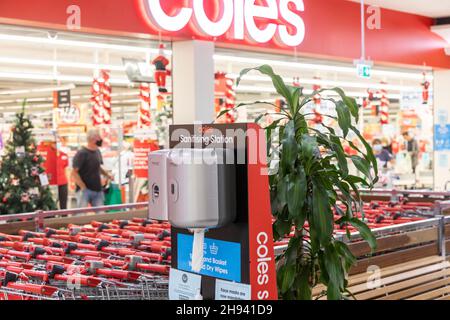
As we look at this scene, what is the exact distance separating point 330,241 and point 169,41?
6626 mm

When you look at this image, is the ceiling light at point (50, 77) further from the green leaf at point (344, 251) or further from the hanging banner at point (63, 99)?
the green leaf at point (344, 251)

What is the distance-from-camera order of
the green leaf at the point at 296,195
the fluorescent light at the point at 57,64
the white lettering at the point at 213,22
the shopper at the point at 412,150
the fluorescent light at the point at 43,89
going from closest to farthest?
the green leaf at the point at 296,195 → the white lettering at the point at 213,22 → the fluorescent light at the point at 57,64 → the fluorescent light at the point at 43,89 → the shopper at the point at 412,150

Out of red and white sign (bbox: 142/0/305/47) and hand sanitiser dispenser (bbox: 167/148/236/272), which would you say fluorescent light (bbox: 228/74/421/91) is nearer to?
red and white sign (bbox: 142/0/305/47)

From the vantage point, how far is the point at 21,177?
9445mm

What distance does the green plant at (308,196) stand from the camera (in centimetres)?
314

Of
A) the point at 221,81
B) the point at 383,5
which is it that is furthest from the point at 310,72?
the point at 221,81

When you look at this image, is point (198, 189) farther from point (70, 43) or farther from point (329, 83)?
point (329, 83)

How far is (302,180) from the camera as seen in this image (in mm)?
3117

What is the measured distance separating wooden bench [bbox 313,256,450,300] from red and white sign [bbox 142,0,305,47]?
4.61 m

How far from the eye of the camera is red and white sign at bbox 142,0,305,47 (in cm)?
880

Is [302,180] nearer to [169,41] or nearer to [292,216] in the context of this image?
[292,216]

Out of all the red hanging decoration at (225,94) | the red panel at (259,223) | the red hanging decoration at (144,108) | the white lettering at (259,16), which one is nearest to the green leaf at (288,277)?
the red panel at (259,223)

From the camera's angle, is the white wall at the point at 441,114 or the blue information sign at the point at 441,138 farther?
the white wall at the point at 441,114

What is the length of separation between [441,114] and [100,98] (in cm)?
696
